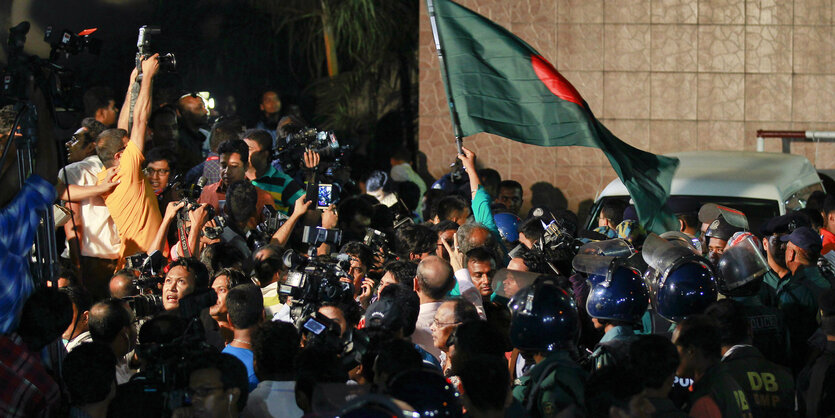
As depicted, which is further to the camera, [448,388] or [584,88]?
[584,88]

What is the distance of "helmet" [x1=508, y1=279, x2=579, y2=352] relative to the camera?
5.05 metres

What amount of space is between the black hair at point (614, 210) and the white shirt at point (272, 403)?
5.08 meters

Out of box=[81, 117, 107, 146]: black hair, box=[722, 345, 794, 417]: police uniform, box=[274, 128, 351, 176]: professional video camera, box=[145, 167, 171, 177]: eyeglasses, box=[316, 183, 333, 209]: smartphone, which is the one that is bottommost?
box=[722, 345, 794, 417]: police uniform

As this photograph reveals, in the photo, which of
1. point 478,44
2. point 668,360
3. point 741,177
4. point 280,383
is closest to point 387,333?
point 280,383

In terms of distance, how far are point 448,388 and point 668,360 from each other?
1.25 meters

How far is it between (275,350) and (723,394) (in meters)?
2.06

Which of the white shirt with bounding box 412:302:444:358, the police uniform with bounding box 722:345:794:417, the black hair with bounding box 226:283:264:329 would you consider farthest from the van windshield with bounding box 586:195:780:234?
the black hair with bounding box 226:283:264:329

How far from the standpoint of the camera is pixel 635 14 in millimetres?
13602

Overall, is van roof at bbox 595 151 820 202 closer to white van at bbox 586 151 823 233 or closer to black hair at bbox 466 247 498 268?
white van at bbox 586 151 823 233

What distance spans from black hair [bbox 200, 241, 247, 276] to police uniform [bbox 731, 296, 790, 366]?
3239mm

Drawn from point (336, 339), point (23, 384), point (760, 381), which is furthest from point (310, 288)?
point (760, 381)

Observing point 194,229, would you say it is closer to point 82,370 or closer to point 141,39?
point 141,39

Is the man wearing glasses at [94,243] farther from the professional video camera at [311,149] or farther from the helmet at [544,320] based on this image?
the helmet at [544,320]

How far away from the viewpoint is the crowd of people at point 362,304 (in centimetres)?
457
